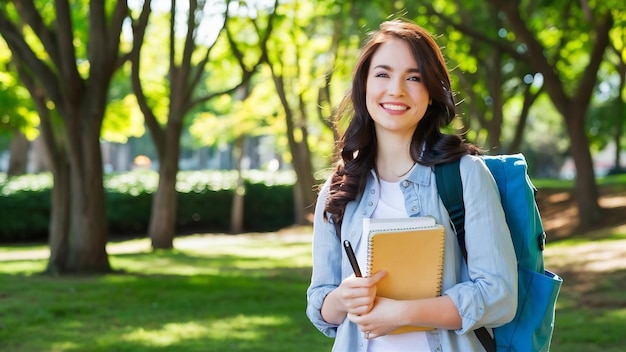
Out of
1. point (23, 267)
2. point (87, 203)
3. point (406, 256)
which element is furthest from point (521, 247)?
point (23, 267)

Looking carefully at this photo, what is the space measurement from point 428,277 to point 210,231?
1039 inches

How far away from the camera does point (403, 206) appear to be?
2.61m

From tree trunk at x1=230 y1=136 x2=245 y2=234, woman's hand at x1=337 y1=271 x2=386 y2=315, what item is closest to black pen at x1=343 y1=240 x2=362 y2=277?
woman's hand at x1=337 y1=271 x2=386 y2=315

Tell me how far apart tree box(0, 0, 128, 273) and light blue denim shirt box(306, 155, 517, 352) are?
11.0 metres

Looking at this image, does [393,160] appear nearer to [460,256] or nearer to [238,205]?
[460,256]

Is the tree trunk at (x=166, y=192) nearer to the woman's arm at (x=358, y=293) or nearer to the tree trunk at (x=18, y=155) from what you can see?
the tree trunk at (x=18, y=155)

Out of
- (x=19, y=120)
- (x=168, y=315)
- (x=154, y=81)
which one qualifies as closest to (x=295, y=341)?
(x=168, y=315)

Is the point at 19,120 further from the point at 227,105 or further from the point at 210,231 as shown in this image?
the point at 227,105

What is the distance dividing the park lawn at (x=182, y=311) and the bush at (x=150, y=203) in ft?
27.5

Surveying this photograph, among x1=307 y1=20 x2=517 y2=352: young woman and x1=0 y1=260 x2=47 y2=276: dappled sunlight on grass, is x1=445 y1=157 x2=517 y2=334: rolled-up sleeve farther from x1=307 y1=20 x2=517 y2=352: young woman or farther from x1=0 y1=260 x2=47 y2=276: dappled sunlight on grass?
x1=0 y1=260 x2=47 y2=276: dappled sunlight on grass

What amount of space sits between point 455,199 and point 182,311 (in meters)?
8.46

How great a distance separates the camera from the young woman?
243cm

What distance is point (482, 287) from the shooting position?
245cm

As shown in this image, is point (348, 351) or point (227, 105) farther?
point (227, 105)
